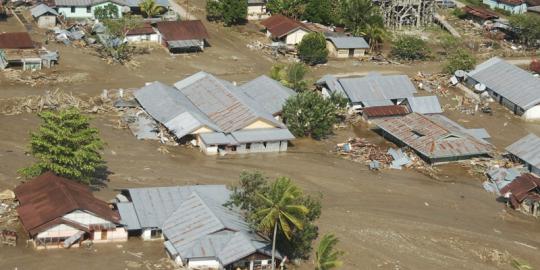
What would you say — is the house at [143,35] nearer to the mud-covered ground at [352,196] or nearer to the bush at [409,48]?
the mud-covered ground at [352,196]

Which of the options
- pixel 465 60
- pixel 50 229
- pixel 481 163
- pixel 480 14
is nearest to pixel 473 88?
pixel 465 60

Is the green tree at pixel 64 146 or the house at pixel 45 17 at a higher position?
the green tree at pixel 64 146

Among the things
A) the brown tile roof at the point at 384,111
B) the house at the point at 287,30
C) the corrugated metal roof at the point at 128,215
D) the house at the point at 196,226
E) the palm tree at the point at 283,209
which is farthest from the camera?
the house at the point at 287,30

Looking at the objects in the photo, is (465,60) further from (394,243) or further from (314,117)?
(394,243)

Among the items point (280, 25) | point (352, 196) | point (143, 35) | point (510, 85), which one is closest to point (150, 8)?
point (143, 35)

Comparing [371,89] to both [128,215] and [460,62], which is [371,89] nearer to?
[460,62]

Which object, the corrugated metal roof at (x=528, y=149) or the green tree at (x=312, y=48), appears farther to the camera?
the green tree at (x=312, y=48)

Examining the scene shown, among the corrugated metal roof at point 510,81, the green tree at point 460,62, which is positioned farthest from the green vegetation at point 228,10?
the corrugated metal roof at point 510,81
